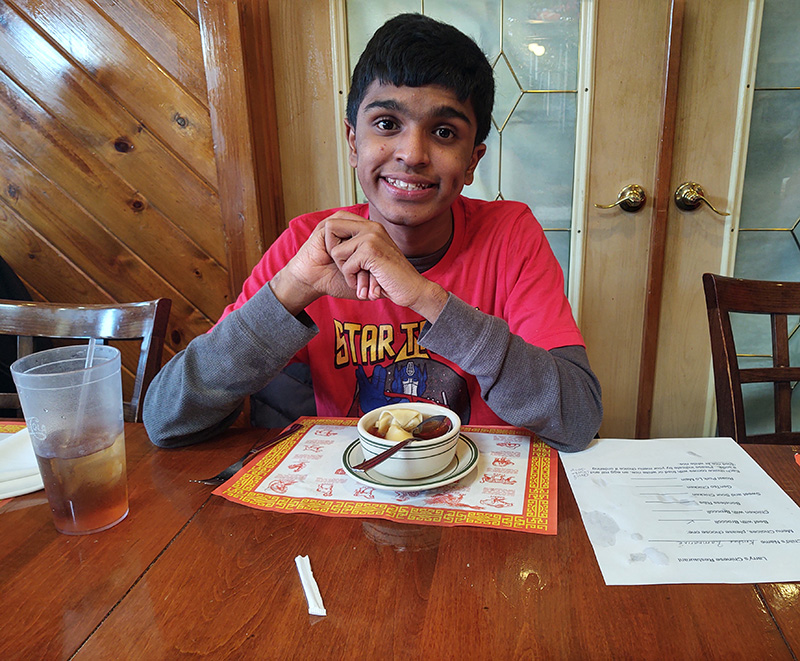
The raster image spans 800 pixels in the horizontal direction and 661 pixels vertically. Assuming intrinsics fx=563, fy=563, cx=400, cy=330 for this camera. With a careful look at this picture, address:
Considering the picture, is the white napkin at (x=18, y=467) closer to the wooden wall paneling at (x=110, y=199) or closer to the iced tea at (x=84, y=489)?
the iced tea at (x=84, y=489)

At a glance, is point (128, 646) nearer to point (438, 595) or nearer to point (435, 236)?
point (438, 595)

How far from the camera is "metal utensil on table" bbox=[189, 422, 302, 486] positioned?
2.68 ft

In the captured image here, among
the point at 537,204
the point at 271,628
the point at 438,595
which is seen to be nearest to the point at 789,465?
the point at 438,595

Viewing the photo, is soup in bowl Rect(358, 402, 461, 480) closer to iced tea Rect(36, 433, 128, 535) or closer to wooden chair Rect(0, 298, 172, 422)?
iced tea Rect(36, 433, 128, 535)

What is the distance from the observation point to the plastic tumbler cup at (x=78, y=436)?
655 millimetres

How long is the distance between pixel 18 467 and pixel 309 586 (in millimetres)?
552

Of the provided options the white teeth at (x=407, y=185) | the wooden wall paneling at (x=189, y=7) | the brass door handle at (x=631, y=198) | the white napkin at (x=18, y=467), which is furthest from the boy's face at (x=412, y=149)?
the wooden wall paneling at (x=189, y=7)

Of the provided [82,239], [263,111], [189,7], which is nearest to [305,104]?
[263,111]

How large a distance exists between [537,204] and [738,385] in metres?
1.08

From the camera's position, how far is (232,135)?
1847mm

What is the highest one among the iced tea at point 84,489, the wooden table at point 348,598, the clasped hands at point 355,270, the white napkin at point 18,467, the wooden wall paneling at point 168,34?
the wooden wall paneling at point 168,34

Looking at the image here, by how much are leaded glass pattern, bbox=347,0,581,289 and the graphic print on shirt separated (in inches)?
39.2

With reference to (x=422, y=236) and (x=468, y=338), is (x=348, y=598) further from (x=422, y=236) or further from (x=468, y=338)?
(x=422, y=236)

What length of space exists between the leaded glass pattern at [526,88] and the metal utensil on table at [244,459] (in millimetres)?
1294
